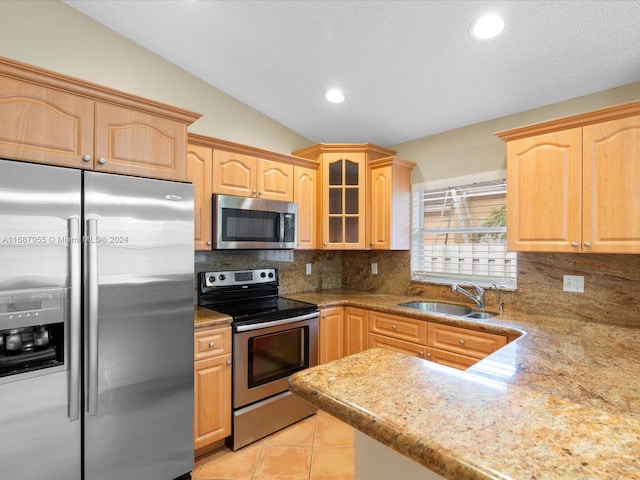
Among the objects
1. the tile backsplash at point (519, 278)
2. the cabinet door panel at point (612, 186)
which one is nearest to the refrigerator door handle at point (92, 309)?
the tile backsplash at point (519, 278)

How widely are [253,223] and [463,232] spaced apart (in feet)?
5.96

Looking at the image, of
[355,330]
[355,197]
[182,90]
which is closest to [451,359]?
[355,330]

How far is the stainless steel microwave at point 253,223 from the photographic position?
2467mm

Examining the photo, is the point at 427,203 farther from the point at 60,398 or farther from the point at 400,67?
the point at 60,398

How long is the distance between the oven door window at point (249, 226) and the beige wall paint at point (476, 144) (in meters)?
1.44

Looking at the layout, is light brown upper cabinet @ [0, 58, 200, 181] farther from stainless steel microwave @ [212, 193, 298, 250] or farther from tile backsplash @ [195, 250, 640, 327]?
tile backsplash @ [195, 250, 640, 327]

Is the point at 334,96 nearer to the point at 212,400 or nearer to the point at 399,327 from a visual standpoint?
the point at 399,327

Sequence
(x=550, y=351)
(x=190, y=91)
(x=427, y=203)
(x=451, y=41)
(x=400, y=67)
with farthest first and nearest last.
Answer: (x=427, y=203) → (x=190, y=91) → (x=400, y=67) → (x=451, y=41) → (x=550, y=351)

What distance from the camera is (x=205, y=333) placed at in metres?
2.11

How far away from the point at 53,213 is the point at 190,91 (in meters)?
1.59

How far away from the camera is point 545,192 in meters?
2.16

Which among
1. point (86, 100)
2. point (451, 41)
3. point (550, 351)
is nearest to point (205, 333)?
point (86, 100)

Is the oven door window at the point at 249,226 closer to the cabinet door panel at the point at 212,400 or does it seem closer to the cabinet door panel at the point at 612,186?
the cabinet door panel at the point at 212,400

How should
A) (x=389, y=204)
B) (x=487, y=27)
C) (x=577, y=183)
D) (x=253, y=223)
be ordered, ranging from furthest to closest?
1. (x=389, y=204)
2. (x=253, y=223)
3. (x=577, y=183)
4. (x=487, y=27)
